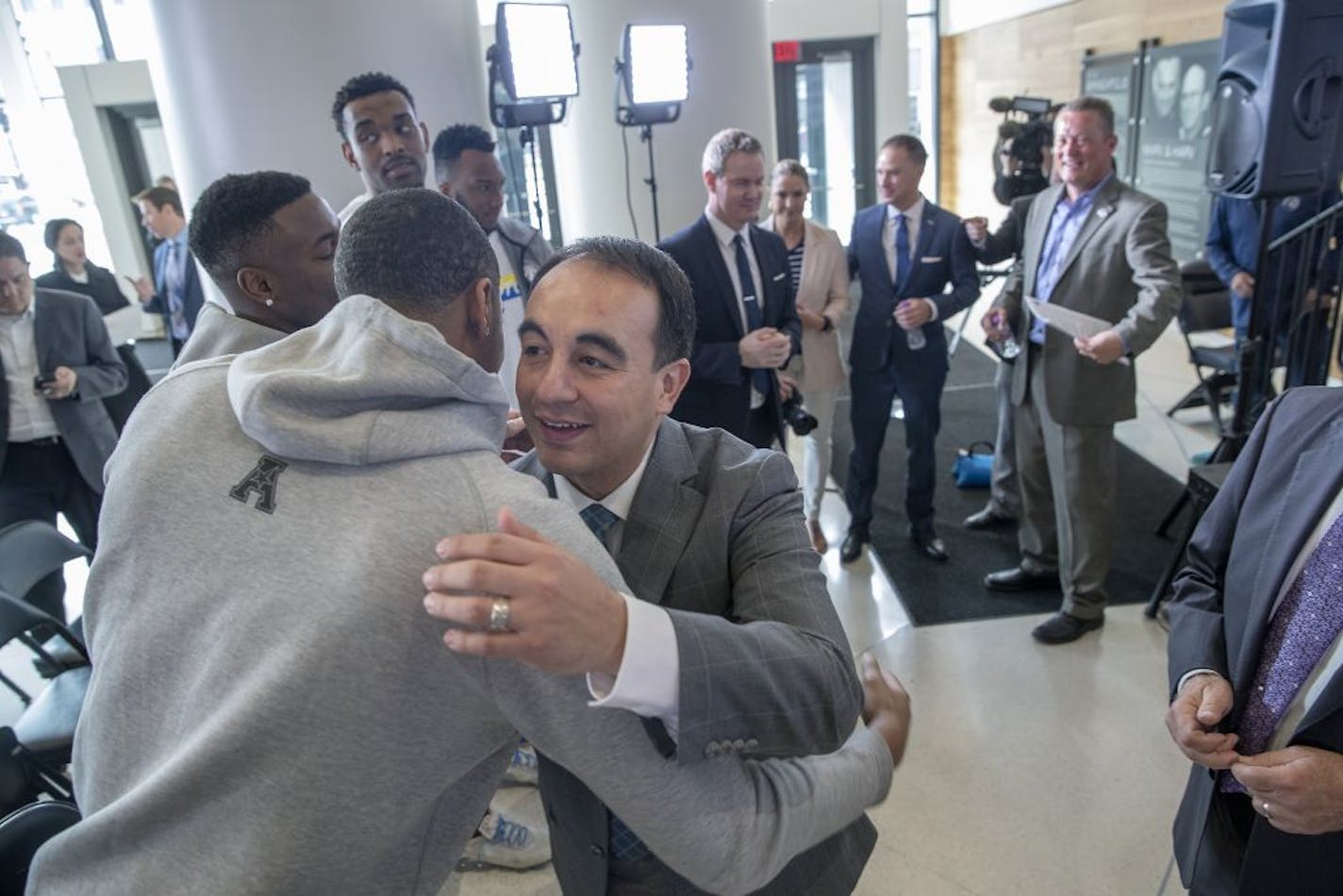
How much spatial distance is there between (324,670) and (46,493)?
10.7 feet

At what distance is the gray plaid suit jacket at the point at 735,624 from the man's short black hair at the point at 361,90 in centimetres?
198

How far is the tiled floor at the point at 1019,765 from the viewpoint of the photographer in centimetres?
215

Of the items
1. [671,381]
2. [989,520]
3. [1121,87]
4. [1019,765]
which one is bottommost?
[1019,765]

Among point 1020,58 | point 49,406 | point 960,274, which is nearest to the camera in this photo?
point 49,406

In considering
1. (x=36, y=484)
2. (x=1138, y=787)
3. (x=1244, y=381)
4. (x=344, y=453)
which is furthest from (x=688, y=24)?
(x=344, y=453)

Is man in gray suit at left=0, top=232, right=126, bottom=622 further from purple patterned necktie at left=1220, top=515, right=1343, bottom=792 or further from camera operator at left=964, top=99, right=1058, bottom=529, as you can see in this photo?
purple patterned necktie at left=1220, top=515, right=1343, bottom=792

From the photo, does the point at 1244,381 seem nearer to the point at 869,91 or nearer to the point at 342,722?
the point at 342,722

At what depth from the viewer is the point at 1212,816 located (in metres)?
1.42

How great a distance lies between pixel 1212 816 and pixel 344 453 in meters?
1.50

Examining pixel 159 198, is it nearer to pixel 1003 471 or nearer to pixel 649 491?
pixel 1003 471

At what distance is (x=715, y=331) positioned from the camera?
9.61ft

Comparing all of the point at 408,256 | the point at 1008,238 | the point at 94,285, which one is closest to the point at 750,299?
the point at 1008,238

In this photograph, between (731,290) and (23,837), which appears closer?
(23,837)

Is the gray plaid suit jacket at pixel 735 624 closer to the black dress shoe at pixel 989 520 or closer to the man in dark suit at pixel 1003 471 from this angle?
the man in dark suit at pixel 1003 471
